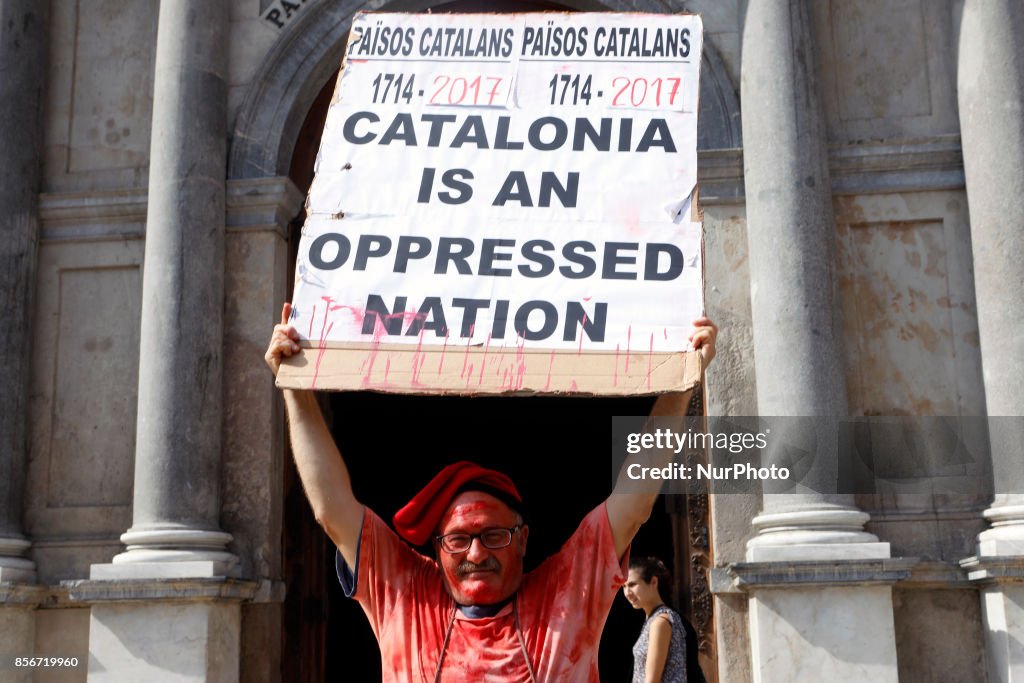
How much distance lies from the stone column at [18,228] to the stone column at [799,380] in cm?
527

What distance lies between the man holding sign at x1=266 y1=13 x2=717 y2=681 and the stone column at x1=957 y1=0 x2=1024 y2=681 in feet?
14.3

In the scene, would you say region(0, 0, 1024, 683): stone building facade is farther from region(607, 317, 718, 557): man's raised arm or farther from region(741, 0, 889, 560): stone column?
region(607, 317, 718, 557): man's raised arm

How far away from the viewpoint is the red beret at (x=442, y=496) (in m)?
4.25

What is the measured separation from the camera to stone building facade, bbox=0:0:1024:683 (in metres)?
8.17

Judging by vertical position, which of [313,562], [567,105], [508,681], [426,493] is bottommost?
[508,681]

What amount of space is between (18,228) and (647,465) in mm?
6934

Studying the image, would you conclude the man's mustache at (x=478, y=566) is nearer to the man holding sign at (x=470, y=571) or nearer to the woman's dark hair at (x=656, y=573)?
the man holding sign at (x=470, y=571)

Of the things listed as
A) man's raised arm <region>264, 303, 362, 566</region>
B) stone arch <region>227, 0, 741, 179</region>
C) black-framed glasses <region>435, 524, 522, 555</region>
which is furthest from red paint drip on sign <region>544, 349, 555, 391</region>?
stone arch <region>227, 0, 741, 179</region>

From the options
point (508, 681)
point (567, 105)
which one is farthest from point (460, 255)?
point (508, 681)

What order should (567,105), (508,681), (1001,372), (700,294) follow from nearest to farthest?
(508,681) → (700,294) → (567,105) → (1001,372)

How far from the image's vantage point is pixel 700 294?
429 cm

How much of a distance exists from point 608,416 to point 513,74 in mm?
10814

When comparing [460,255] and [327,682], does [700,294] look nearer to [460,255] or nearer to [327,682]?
[460,255]

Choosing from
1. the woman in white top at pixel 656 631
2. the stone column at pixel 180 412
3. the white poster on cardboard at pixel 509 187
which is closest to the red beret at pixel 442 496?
the white poster on cardboard at pixel 509 187
